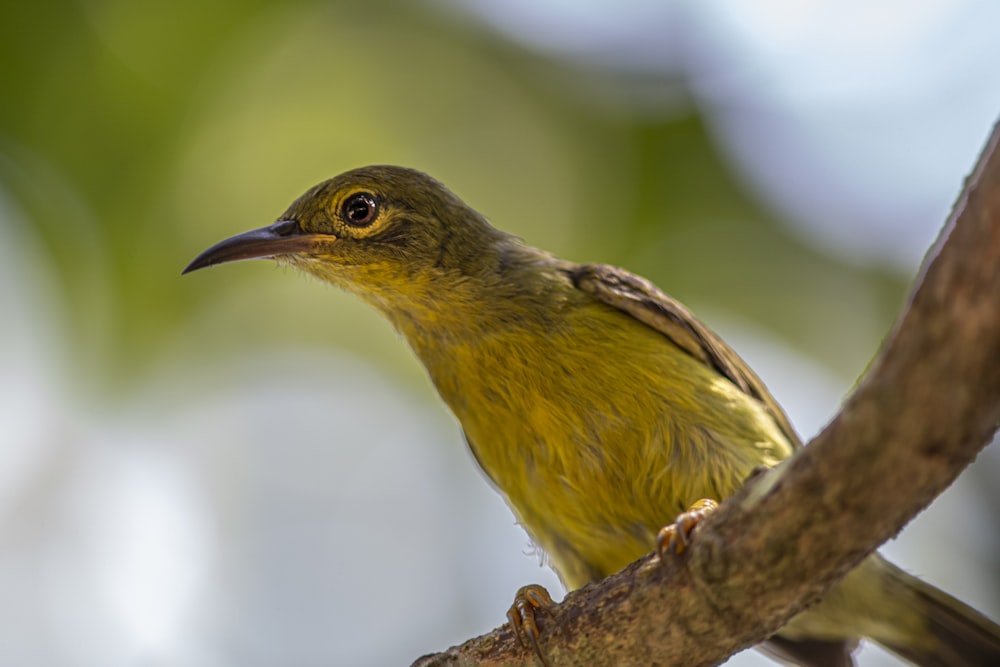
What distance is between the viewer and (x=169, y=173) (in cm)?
679

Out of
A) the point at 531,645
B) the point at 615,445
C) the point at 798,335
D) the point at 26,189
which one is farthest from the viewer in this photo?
the point at 798,335

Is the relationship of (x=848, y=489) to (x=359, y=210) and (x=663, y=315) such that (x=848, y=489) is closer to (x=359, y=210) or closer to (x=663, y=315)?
(x=663, y=315)

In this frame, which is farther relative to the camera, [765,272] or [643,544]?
[765,272]

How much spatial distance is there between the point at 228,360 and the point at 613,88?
130 inches

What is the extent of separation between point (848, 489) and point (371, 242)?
2711mm

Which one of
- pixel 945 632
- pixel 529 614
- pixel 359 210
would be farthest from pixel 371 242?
pixel 945 632

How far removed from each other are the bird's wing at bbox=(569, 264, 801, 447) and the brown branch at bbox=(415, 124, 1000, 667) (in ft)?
5.06

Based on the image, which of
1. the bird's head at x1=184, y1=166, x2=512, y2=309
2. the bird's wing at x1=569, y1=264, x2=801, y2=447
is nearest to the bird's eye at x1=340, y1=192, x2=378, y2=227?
the bird's head at x1=184, y1=166, x2=512, y2=309

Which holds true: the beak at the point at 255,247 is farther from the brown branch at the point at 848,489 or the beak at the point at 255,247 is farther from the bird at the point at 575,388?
the brown branch at the point at 848,489

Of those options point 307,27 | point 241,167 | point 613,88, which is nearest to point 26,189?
point 241,167

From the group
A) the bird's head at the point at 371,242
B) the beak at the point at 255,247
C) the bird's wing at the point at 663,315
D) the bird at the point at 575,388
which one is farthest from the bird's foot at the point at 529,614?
the beak at the point at 255,247

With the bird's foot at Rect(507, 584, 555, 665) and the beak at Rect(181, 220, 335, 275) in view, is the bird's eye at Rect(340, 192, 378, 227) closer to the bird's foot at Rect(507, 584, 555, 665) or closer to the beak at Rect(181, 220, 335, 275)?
the beak at Rect(181, 220, 335, 275)

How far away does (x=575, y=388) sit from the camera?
4.12 meters

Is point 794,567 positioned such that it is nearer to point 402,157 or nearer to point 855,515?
point 855,515
